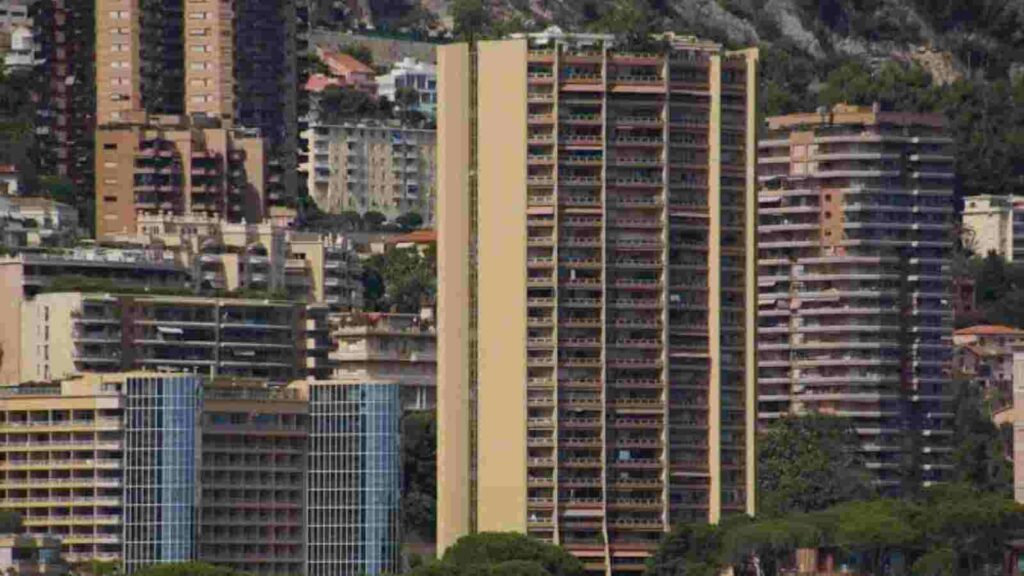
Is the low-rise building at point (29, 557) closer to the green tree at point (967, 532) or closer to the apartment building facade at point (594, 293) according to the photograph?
the apartment building facade at point (594, 293)

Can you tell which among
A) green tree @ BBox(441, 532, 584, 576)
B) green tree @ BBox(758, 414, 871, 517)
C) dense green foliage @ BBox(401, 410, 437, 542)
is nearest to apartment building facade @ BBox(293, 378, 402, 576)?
green tree @ BBox(441, 532, 584, 576)

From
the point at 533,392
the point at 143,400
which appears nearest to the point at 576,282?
the point at 533,392

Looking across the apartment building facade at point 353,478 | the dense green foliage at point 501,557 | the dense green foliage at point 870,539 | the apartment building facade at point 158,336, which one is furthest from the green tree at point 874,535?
the apartment building facade at point 158,336

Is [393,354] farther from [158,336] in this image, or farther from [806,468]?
[806,468]

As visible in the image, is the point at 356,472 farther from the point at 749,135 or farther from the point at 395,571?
the point at 749,135

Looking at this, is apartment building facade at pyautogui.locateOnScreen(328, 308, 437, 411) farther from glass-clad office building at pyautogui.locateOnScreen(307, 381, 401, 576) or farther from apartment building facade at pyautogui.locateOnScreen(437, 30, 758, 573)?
apartment building facade at pyautogui.locateOnScreen(437, 30, 758, 573)

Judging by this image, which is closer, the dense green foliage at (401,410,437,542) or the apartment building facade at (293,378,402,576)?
the apartment building facade at (293,378,402,576)

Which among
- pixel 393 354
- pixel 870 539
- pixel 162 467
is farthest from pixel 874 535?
pixel 393 354
